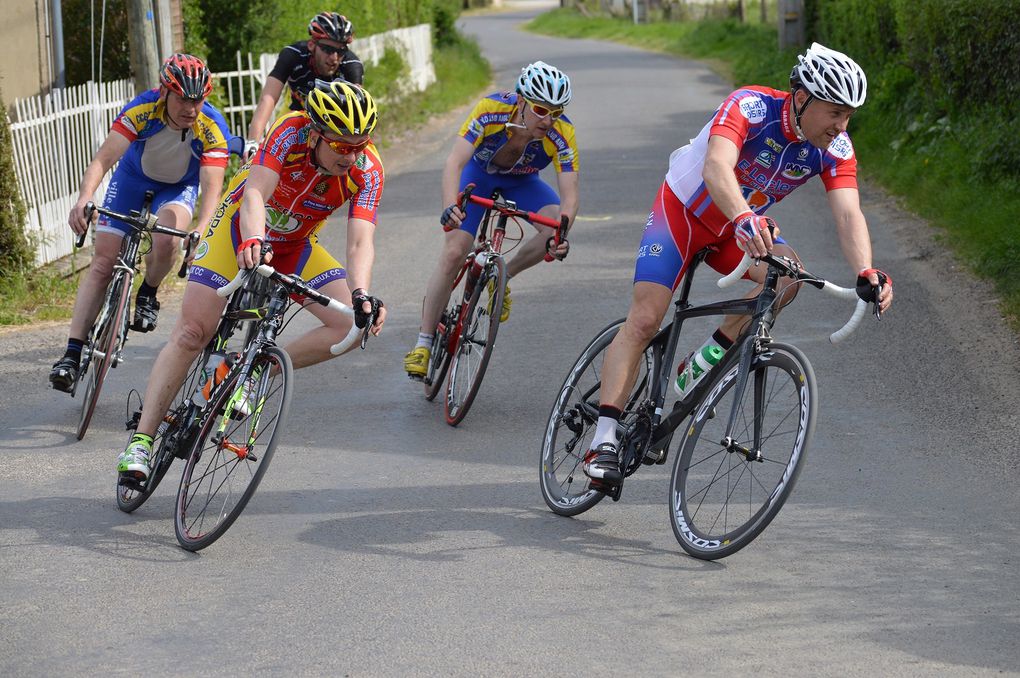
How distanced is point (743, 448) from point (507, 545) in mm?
1054

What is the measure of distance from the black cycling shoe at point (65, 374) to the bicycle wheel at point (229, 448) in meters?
2.10

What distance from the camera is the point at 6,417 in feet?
25.0

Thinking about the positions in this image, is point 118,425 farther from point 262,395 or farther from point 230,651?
point 230,651

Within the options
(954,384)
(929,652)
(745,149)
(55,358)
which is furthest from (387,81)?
(929,652)

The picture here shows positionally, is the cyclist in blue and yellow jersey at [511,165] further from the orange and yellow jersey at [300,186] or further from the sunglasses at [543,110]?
the orange and yellow jersey at [300,186]

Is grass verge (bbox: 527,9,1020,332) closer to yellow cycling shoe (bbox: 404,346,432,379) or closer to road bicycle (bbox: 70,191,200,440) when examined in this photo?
yellow cycling shoe (bbox: 404,346,432,379)

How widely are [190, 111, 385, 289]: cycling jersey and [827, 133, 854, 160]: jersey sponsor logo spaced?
1.97m

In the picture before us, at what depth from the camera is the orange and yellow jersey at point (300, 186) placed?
589cm

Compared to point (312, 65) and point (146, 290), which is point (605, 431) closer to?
point (146, 290)

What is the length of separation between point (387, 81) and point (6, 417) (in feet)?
59.3

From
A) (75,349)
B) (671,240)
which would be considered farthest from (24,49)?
(671,240)

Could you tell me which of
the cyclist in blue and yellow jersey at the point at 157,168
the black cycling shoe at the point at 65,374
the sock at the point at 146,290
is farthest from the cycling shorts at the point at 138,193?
the black cycling shoe at the point at 65,374

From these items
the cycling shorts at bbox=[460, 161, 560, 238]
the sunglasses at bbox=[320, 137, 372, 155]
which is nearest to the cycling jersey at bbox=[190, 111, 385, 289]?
the sunglasses at bbox=[320, 137, 372, 155]

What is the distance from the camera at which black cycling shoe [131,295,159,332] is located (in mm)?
8133
